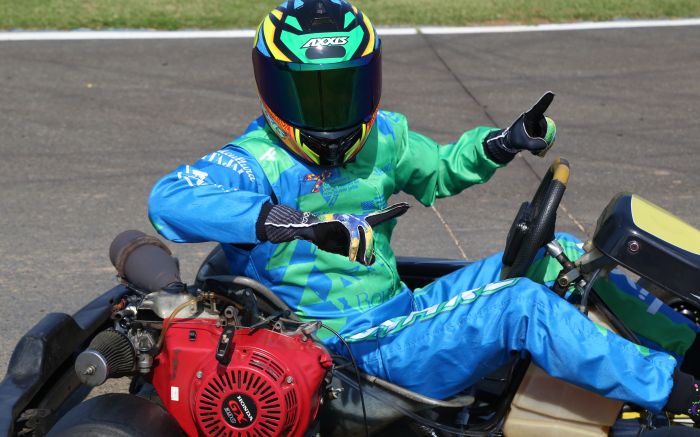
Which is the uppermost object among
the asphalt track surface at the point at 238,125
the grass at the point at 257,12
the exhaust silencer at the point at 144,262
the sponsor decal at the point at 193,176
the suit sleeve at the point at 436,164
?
the sponsor decal at the point at 193,176

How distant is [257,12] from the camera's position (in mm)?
8820

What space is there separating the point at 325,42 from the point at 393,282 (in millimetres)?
778

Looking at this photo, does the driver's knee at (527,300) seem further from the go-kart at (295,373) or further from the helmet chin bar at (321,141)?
the helmet chin bar at (321,141)

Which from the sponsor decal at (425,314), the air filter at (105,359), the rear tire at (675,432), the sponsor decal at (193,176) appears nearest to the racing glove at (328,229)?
the sponsor decal at (193,176)

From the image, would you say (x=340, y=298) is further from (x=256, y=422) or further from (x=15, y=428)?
(x=15, y=428)

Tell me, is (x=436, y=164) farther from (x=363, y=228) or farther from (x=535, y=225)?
(x=363, y=228)

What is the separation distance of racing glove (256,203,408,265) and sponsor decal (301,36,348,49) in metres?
0.55

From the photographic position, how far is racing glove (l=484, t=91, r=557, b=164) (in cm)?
322

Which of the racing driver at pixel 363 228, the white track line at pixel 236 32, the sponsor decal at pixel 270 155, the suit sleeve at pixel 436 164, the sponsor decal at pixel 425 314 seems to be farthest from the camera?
the white track line at pixel 236 32

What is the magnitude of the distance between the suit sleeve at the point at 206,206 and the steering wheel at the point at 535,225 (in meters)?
0.73

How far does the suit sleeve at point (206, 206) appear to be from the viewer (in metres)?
2.69

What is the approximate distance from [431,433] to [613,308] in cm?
66

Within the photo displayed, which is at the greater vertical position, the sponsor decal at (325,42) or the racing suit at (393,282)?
the sponsor decal at (325,42)

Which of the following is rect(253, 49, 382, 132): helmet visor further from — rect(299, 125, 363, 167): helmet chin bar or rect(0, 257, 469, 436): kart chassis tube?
rect(0, 257, 469, 436): kart chassis tube
